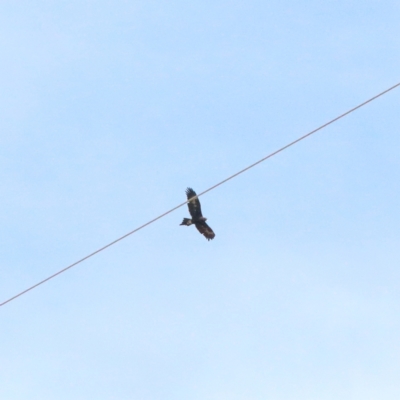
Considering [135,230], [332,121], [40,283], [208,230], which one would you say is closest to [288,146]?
[332,121]

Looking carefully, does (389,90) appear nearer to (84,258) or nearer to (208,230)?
(84,258)

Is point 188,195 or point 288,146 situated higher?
point 188,195

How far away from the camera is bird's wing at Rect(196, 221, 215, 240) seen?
29.9 metres

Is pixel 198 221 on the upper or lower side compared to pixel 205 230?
upper

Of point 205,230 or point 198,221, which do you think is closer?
point 198,221

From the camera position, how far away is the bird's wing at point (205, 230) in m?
29.9

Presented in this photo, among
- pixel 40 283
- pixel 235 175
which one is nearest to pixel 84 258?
pixel 40 283

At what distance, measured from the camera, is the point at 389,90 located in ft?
60.5

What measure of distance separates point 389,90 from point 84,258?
567 centimetres

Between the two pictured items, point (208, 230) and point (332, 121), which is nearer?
point (332, 121)

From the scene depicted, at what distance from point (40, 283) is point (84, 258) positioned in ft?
2.75

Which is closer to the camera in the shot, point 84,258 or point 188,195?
point 84,258

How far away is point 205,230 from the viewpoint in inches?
1181

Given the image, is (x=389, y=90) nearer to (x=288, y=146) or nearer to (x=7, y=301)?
(x=288, y=146)
